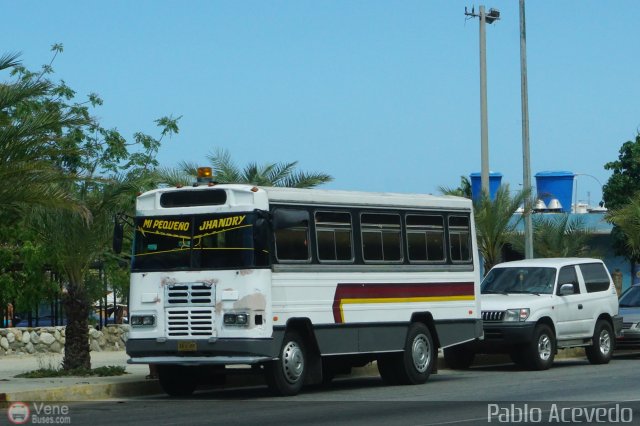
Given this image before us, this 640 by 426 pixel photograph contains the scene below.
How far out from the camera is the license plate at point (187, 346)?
1875 centimetres

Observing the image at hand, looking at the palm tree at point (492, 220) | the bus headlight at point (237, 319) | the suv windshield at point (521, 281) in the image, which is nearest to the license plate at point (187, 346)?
the bus headlight at point (237, 319)

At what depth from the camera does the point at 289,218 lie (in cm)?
1927

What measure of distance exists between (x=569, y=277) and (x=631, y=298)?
405 centimetres

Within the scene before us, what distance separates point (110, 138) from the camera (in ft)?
104

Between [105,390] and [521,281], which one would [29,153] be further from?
[521,281]

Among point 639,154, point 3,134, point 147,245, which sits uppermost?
point 639,154

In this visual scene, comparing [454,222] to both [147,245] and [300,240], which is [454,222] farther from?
[147,245]

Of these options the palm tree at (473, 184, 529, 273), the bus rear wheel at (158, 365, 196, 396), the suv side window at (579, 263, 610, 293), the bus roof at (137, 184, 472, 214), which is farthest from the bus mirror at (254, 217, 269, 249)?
the palm tree at (473, 184, 529, 273)

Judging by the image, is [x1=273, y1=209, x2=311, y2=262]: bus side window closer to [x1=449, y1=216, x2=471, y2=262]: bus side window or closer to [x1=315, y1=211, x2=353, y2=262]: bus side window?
[x1=315, y1=211, x2=353, y2=262]: bus side window

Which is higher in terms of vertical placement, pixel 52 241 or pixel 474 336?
pixel 52 241

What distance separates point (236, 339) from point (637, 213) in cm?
2699

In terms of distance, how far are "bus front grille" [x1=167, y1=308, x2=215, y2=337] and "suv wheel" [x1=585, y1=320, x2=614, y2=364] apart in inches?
373

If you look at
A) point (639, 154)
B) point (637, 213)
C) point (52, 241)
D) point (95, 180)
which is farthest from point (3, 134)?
point (639, 154)

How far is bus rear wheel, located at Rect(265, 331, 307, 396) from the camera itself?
18781mm
